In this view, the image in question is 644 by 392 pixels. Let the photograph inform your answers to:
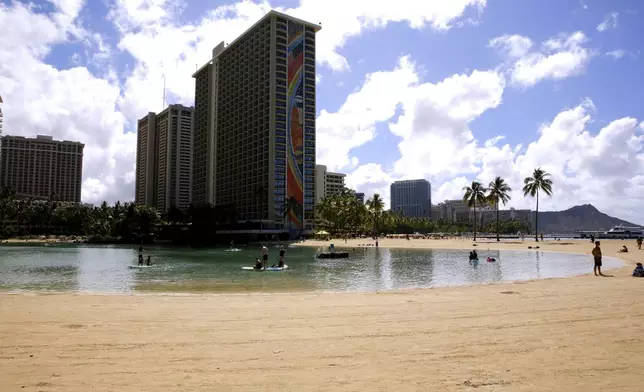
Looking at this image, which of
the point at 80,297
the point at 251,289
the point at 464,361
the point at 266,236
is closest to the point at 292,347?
the point at 464,361

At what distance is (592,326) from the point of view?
1243 cm

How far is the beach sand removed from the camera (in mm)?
7922

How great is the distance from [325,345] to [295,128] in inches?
6232

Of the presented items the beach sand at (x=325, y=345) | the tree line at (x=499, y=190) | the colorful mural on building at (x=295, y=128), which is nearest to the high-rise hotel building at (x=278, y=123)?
the colorful mural on building at (x=295, y=128)

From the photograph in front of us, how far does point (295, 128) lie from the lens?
166 m

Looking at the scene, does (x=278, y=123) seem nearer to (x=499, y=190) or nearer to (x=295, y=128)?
(x=295, y=128)

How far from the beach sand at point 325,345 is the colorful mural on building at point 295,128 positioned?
5791 inches

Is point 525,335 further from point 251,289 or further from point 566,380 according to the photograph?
point 251,289

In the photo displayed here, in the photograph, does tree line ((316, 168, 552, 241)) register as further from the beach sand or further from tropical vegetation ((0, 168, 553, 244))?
the beach sand

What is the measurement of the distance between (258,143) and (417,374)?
550 ft

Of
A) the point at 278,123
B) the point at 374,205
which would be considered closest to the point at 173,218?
the point at 278,123

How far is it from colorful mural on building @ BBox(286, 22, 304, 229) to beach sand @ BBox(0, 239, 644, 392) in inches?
5791

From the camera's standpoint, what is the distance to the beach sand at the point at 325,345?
7.92 meters

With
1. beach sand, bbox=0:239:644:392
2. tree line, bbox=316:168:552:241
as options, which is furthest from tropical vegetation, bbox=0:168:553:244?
beach sand, bbox=0:239:644:392
